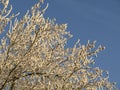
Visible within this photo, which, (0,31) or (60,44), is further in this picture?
(60,44)

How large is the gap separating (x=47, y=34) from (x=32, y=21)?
83 centimetres

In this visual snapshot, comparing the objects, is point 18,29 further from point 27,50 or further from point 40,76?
point 40,76

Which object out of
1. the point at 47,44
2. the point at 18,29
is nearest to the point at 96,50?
the point at 47,44

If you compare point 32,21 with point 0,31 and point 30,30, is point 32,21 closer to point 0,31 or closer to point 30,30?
point 30,30

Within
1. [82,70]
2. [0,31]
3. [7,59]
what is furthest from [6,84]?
[82,70]

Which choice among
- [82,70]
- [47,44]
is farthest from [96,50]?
[47,44]

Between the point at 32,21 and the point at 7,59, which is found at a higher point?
the point at 32,21

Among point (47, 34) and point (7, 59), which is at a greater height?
point (47, 34)

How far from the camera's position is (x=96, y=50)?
16.8 meters

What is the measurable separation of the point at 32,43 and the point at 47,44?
0.99 meters

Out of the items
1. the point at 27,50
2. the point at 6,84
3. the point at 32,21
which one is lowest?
the point at 6,84

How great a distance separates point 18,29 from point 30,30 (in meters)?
0.51

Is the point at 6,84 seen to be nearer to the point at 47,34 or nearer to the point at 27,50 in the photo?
the point at 27,50

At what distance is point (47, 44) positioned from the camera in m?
17.4
